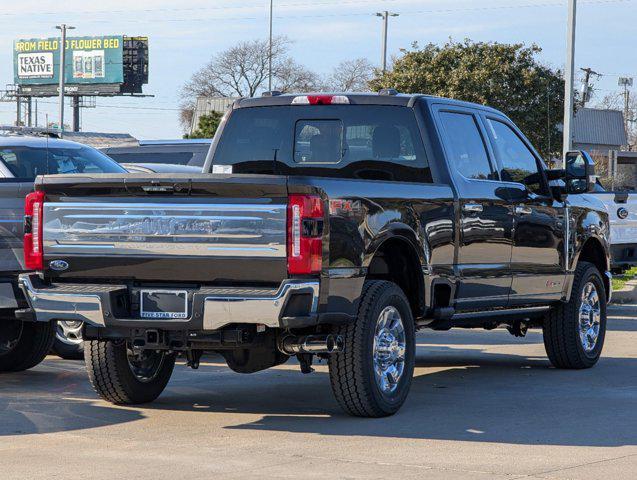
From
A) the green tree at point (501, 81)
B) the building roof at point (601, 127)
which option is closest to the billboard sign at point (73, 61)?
the building roof at point (601, 127)

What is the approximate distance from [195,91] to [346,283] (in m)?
87.6

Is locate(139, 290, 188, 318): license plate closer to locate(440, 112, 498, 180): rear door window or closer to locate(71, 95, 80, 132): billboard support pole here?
locate(440, 112, 498, 180): rear door window

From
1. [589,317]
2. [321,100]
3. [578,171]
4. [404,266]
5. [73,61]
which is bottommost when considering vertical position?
[589,317]

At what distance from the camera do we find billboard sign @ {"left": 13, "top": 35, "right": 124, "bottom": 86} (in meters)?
100

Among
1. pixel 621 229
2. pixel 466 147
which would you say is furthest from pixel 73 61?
pixel 466 147

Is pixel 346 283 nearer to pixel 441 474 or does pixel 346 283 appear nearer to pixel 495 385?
pixel 441 474

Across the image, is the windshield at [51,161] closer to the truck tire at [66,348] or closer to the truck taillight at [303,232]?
the truck tire at [66,348]

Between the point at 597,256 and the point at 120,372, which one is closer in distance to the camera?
the point at 120,372

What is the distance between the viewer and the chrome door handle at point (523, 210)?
412 inches

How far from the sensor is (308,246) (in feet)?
25.1

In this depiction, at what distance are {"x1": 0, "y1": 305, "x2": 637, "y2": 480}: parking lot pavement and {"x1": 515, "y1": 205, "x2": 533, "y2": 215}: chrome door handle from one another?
1358 millimetres

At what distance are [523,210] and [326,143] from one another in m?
1.80

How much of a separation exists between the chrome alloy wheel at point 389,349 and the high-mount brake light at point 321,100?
1.94 metres

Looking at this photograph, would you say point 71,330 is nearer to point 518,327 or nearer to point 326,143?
point 326,143
